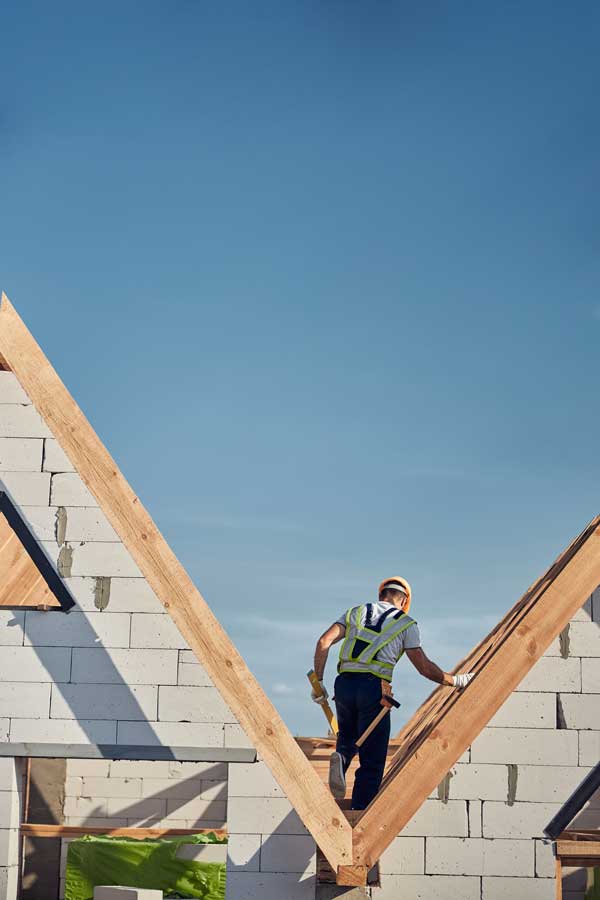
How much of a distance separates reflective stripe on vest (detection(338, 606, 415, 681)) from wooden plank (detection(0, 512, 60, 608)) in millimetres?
2294

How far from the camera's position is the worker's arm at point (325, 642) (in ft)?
30.0

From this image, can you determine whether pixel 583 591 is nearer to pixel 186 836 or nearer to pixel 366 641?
pixel 366 641

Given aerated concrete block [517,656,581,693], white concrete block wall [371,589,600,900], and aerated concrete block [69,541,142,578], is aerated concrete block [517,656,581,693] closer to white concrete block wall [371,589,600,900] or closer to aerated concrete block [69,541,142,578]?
white concrete block wall [371,589,600,900]

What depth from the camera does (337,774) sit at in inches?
350

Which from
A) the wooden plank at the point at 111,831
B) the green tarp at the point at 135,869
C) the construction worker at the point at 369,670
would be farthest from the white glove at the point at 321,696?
the wooden plank at the point at 111,831

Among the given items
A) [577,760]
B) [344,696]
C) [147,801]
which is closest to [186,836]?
[147,801]

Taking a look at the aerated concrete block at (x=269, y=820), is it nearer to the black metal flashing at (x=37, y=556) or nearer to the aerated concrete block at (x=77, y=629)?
the aerated concrete block at (x=77, y=629)

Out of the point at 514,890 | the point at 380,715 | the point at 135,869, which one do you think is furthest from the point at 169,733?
the point at 135,869

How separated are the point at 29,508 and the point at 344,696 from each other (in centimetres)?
288

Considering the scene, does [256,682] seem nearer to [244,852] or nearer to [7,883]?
[244,852]

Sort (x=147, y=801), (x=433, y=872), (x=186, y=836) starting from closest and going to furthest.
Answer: (x=433, y=872), (x=186, y=836), (x=147, y=801)

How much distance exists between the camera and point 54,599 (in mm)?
8992

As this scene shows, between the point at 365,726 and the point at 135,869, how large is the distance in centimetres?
560

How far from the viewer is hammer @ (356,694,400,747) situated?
9.00 meters
